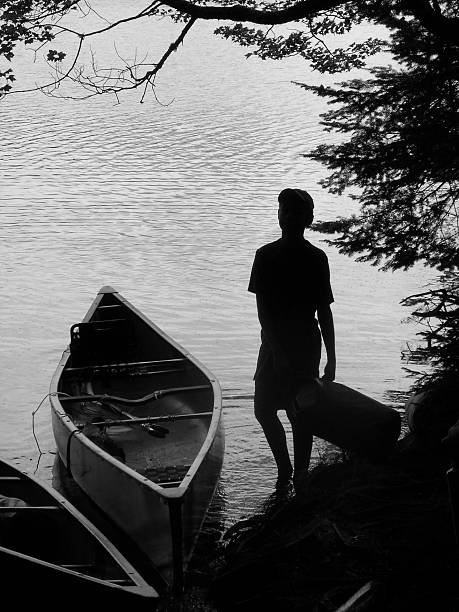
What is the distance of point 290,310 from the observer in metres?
6.36

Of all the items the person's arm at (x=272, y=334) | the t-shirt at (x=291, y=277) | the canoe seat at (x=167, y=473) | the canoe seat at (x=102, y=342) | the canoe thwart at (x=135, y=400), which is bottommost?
the canoe seat at (x=167, y=473)

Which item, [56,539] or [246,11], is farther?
[246,11]

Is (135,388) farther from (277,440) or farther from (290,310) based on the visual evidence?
(290,310)

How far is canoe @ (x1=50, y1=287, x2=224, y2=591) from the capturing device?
6.21 metres

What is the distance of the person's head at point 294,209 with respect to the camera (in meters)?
6.07

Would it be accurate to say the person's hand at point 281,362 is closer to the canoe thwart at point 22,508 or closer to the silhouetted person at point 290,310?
the silhouetted person at point 290,310

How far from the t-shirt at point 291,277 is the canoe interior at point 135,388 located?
1625 millimetres

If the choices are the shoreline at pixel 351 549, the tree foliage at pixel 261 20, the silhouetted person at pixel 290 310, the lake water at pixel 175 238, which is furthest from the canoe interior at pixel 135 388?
the tree foliage at pixel 261 20

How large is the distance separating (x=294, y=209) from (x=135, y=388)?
12.1 feet

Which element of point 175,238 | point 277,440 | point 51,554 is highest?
point 175,238

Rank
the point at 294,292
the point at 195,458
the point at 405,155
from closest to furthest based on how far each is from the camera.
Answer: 1. the point at 294,292
2. the point at 195,458
3. the point at 405,155

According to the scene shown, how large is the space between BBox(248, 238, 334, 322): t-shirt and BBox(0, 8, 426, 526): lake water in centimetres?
217

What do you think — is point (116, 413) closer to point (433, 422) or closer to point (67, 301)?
point (433, 422)

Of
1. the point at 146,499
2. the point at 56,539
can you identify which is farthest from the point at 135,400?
the point at 56,539
